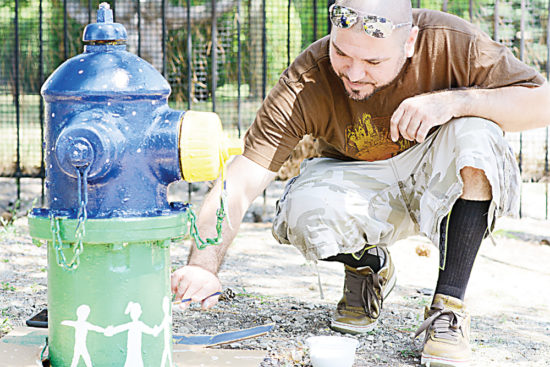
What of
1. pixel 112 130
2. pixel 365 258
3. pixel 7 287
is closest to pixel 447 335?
pixel 365 258

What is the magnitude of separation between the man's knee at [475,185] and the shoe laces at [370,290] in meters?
0.49

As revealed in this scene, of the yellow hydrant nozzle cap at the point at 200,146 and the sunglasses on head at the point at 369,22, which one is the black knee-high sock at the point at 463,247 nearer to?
the sunglasses on head at the point at 369,22

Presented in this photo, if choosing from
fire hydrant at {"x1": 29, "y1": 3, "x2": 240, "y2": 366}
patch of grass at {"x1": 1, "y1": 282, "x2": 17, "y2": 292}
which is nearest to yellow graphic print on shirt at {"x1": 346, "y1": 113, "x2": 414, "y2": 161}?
fire hydrant at {"x1": 29, "y1": 3, "x2": 240, "y2": 366}

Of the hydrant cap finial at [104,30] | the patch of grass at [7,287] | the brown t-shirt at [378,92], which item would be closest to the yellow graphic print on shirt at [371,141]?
the brown t-shirt at [378,92]

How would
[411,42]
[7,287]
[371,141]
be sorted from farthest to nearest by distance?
[7,287]
[371,141]
[411,42]

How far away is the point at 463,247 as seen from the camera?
7.35 feet

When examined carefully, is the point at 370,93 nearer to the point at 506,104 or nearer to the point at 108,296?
the point at 506,104

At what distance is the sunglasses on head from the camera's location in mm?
2332

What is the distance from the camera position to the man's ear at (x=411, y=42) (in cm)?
247

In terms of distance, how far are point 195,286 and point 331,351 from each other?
45cm

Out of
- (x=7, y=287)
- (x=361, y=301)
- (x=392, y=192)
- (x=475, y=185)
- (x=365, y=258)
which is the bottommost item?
(x=7, y=287)

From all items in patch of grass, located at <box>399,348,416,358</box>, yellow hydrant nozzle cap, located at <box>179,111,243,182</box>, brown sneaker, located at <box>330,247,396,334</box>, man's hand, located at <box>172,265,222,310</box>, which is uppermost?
yellow hydrant nozzle cap, located at <box>179,111,243,182</box>

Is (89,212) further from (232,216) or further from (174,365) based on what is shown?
(232,216)

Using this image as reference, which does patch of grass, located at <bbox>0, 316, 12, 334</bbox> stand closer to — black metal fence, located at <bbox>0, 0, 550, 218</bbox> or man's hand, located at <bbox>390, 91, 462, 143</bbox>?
man's hand, located at <bbox>390, 91, 462, 143</bbox>
